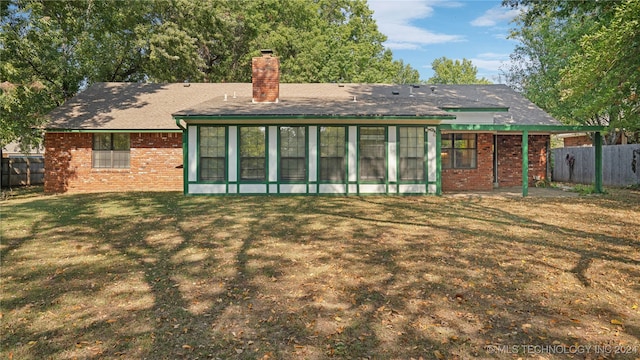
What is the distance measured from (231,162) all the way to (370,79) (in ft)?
71.4

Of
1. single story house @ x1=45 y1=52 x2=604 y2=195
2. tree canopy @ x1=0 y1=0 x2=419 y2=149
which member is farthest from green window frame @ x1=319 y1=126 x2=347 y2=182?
tree canopy @ x1=0 y1=0 x2=419 y2=149

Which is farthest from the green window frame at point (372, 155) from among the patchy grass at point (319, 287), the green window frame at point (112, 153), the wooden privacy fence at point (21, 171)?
the wooden privacy fence at point (21, 171)

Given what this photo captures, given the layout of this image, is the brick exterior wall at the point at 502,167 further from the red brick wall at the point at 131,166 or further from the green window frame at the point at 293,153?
the red brick wall at the point at 131,166

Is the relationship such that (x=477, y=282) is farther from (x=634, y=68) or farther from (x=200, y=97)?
(x=200, y=97)

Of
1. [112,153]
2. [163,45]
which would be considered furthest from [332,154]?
[163,45]

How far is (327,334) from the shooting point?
4066 mm

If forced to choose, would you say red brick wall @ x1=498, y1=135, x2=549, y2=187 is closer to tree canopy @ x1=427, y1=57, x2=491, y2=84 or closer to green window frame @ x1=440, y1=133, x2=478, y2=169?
green window frame @ x1=440, y1=133, x2=478, y2=169

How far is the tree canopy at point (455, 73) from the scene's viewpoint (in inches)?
2613

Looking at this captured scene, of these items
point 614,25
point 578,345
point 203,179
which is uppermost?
point 614,25

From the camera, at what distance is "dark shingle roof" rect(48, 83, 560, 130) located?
14938mm

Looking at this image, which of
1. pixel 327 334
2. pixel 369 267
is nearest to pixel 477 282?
pixel 369 267

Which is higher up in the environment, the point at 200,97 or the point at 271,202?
the point at 200,97

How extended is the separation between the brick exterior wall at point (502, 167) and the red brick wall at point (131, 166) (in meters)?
11.5

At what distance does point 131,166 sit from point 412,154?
11.7 meters
